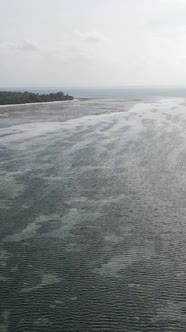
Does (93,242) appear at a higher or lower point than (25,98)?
lower

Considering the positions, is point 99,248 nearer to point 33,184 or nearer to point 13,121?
point 33,184

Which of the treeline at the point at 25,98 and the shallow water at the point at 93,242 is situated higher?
the treeline at the point at 25,98

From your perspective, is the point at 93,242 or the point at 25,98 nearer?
the point at 93,242

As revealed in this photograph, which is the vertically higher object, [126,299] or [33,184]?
[33,184]

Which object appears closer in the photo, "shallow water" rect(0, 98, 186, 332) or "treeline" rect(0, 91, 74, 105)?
"shallow water" rect(0, 98, 186, 332)

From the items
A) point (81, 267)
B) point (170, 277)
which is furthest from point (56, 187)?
point (170, 277)

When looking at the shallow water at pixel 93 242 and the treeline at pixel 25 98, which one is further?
the treeline at pixel 25 98

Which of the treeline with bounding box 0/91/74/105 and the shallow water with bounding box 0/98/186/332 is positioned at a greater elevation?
the treeline with bounding box 0/91/74/105

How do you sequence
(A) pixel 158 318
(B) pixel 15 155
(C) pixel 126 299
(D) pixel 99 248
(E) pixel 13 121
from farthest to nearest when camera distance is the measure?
(E) pixel 13 121, (B) pixel 15 155, (D) pixel 99 248, (C) pixel 126 299, (A) pixel 158 318
